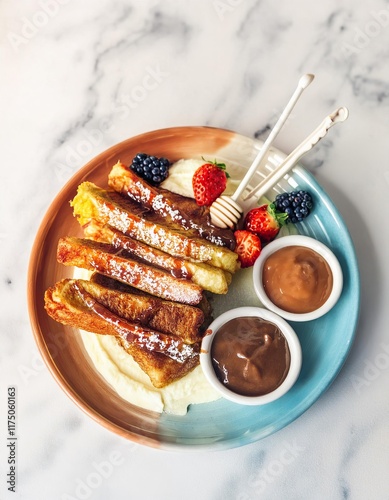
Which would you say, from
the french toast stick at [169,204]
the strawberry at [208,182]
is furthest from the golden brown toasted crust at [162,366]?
the strawberry at [208,182]

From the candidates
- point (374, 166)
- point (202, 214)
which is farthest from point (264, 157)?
point (374, 166)

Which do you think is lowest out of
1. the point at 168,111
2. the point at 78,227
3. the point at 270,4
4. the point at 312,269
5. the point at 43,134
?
the point at 78,227

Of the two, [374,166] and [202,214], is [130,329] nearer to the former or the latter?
[202,214]

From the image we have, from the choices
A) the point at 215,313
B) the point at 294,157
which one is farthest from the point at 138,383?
the point at 294,157

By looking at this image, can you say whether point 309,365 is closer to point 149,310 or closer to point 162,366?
point 162,366

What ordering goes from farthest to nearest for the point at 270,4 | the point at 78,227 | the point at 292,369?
the point at 270,4
the point at 78,227
the point at 292,369

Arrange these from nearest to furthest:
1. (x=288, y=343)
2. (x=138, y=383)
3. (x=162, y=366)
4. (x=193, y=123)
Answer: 1. (x=288, y=343)
2. (x=162, y=366)
3. (x=138, y=383)
4. (x=193, y=123)

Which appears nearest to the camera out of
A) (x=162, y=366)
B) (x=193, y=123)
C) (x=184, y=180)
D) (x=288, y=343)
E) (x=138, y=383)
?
(x=288, y=343)
